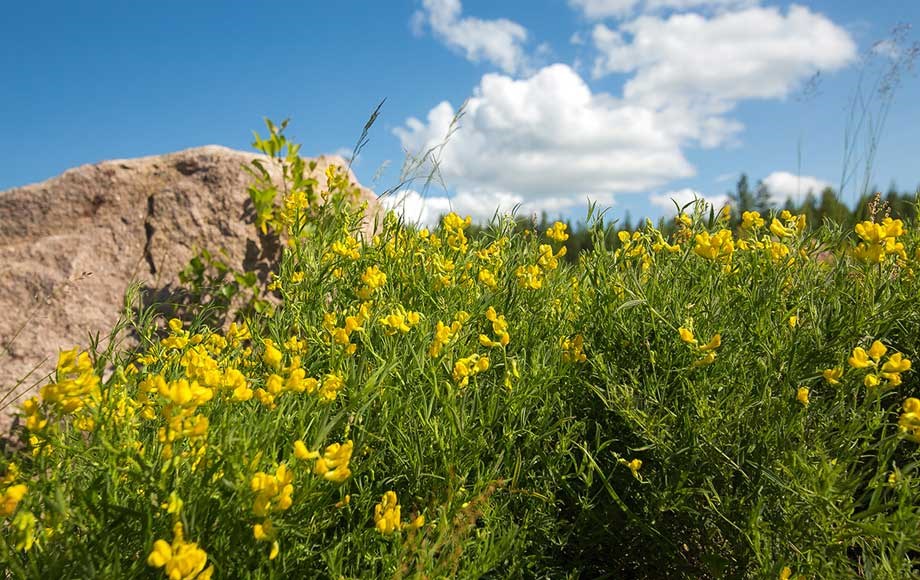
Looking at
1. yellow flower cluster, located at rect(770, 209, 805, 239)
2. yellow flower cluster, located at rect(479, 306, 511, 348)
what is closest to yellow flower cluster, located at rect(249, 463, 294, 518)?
yellow flower cluster, located at rect(479, 306, 511, 348)

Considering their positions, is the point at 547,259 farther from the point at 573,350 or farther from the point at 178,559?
the point at 178,559

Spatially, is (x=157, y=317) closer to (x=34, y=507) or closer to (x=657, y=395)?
(x=34, y=507)

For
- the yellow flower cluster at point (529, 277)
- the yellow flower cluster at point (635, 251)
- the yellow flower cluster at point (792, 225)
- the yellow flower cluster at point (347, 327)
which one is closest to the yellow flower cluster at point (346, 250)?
the yellow flower cluster at point (347, 327)

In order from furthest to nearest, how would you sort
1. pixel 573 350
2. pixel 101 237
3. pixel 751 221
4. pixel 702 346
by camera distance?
1. pixel 101 237
2. pixel 751 221
3. pixel 573 350
4. pixel 702 346

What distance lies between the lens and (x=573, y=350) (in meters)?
2.29

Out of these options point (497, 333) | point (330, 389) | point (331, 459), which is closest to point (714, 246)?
point (497, 333)

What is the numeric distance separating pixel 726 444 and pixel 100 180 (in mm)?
4283

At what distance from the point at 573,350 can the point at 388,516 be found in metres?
0.96

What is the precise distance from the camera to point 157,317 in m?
3.90

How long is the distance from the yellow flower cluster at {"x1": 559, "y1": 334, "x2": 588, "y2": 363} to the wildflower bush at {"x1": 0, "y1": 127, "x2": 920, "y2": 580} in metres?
0.02

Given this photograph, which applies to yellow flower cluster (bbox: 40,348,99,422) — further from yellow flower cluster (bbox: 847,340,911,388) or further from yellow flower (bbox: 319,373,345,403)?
yellow flower cluster (bbox: 847,340,911,388)

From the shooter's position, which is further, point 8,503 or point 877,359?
point 877,359

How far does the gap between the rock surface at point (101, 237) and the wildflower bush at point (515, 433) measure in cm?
162

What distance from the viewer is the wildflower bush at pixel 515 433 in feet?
4.92
